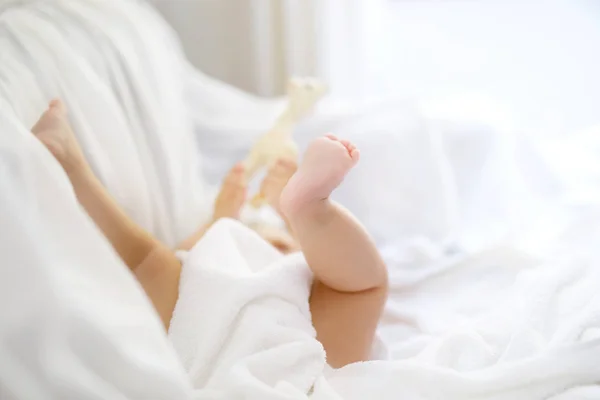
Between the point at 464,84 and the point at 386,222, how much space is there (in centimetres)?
52

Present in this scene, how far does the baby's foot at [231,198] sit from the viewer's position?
1056mm

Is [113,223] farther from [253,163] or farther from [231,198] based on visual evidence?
[253,163]

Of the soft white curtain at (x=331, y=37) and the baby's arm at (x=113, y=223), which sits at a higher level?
the baby's arm at (x=113, y=223)

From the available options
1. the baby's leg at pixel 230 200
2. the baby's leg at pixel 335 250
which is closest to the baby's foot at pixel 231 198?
the baby's leg at pixel 230 200

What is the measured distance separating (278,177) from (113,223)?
11.9 inches

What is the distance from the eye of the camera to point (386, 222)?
3.89 ft

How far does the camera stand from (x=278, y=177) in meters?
1.07

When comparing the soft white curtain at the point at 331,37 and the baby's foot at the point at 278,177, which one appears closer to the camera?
the baby's foot at the point at 278,177

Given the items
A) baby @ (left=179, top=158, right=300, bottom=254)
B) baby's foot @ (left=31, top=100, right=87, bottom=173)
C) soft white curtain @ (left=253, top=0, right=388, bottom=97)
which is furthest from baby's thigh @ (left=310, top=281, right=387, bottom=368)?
soft white curtain @ (left=253, top=0, right=388, bottom=97)

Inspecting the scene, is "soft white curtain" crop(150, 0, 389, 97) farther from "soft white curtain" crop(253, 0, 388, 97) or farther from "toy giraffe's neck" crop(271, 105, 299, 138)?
"toy giraffe's neck" crop(271, 105, 299, 138)

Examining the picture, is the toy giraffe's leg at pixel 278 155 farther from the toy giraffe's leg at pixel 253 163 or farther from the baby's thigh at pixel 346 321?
the baby's thigh at pixel 346 321

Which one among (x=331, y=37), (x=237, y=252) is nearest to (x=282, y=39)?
(x=331, y=37)

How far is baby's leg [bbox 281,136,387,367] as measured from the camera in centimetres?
79

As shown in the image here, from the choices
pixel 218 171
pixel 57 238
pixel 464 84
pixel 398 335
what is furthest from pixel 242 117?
pixel 57 238
